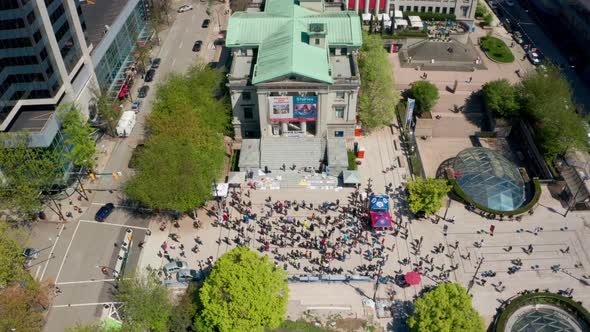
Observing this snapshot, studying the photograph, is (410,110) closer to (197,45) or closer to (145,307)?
(197,45)

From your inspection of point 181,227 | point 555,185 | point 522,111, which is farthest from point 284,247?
point 522,111

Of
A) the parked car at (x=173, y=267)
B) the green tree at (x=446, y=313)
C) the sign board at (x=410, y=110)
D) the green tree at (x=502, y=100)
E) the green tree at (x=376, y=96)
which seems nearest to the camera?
the green tree at (x=446, y=313)

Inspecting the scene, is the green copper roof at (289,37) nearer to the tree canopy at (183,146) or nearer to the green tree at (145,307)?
the tree canopy at (183,146)

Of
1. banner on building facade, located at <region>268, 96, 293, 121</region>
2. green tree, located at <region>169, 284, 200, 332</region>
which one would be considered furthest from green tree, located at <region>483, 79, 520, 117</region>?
green tree, located at <region>169, 284, 200, 332</region>

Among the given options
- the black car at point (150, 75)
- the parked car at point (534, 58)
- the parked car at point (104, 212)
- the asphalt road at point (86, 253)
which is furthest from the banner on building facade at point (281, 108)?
the parked car at point (534, 58)

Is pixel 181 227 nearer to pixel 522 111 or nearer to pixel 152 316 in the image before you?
pixel 152 316

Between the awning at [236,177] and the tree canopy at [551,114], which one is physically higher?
the tree canopy at [551,114]
